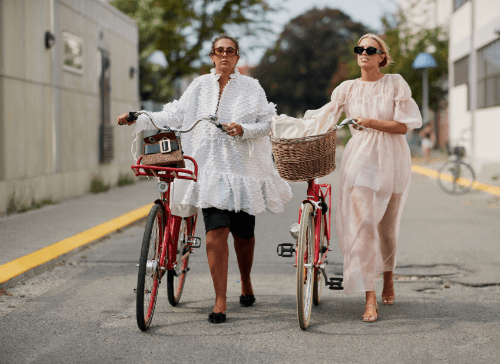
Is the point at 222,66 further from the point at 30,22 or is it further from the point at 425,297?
the point at 30,22

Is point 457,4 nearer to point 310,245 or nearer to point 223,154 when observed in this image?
point 223,154

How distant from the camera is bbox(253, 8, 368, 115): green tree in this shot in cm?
5188

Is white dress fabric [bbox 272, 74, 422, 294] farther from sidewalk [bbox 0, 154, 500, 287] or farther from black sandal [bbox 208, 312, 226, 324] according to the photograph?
sidewalk [bbox 0, 154, 500, 287]

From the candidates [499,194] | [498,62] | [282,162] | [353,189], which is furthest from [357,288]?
[498,62]

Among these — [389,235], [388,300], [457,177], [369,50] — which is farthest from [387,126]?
[457,177]

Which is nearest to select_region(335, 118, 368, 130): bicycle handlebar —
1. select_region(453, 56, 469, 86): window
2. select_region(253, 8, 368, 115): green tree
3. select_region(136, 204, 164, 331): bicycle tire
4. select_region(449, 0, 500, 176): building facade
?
select_region(136, 204, 164, 331): bicycle tire

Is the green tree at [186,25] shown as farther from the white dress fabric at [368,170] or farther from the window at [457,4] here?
the white dress fabric at [368,170]

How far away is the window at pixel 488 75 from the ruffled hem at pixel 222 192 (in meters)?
16.4

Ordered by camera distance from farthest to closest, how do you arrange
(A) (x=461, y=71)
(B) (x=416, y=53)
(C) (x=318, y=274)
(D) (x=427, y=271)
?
(B) (x=416, y=53) → (A) (x=461, y=71) → (D) (x=427, y=271) → (C) (x=318, y=274)

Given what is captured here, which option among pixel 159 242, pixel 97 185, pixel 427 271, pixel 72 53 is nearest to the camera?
pixel 159 242

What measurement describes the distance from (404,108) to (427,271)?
7.91 feet

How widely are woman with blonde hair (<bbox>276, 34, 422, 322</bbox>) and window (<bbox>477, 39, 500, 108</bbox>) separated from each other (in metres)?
15.9

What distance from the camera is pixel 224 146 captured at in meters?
4.88

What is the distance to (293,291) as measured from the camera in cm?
585
